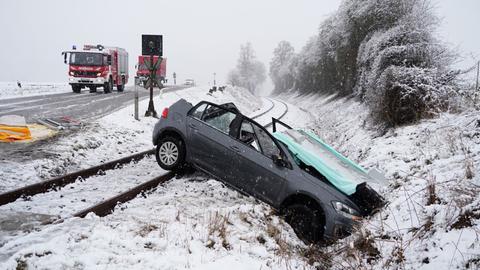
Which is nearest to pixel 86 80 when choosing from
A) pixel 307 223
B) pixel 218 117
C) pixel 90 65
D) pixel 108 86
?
pixel 90 65

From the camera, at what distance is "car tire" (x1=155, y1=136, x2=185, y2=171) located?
7.36 meters

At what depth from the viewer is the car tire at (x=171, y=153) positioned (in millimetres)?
7363

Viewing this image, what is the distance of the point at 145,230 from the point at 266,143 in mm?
2695

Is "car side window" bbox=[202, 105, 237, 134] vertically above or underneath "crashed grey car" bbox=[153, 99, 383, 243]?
above

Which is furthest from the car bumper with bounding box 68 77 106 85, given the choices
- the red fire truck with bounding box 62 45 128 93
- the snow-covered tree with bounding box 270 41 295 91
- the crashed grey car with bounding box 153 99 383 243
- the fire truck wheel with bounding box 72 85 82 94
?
the snow-covered tree with bounding box 270 41 295 91

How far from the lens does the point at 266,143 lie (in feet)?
21.3

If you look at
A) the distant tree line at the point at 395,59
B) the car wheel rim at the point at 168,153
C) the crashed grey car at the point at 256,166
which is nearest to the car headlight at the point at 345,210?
the crashed grey car at the point at 256,166

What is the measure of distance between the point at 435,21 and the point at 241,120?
14480 millimetres

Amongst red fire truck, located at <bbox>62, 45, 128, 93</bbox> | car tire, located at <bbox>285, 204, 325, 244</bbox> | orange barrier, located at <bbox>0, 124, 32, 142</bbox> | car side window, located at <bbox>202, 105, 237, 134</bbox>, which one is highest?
red fire truck, located at <bbox>62, 45, 128, 93</bbox>

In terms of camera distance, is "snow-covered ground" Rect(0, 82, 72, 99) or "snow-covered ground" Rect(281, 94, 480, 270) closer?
"snow-covered ground" Rect(281, 94, 480, 270)

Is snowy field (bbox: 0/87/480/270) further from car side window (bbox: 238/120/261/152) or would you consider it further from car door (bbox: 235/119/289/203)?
car side window (bbox: 238/120/261/152)

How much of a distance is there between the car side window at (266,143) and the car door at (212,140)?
49cm

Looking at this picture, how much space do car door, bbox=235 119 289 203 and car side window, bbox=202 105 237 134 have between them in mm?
418

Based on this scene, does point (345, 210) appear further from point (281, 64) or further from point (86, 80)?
point (281, 64)
